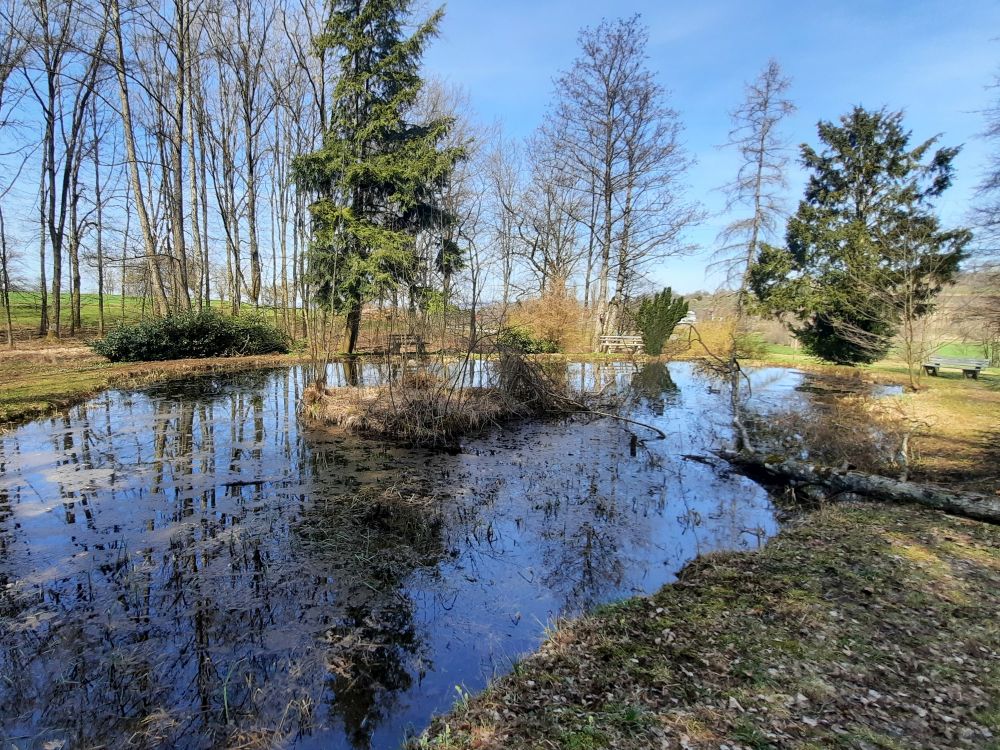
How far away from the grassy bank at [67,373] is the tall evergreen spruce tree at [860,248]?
19495 mm

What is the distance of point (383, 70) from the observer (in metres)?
17.7

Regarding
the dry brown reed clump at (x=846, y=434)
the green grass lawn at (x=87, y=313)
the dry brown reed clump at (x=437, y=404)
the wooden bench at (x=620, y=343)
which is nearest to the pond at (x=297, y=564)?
the dry brown reed clump at (x=437, y=404)

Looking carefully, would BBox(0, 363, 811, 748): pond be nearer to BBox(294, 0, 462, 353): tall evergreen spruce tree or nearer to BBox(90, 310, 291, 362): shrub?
BBox(90, 310, 291, 362): shrub

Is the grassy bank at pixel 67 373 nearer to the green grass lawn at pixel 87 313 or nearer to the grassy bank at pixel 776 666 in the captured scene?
the green grass lawn at pixel 87 313

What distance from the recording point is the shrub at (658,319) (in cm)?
2434

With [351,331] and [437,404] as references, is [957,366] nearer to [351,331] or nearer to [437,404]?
[437,404]

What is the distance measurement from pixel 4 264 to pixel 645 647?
2353cm

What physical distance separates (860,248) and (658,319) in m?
8.82

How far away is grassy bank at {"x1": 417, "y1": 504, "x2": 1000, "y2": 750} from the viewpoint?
2291 millimetres

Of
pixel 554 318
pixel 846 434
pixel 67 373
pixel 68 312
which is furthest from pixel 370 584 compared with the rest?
pixel 68 312

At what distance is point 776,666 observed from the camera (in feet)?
9.03

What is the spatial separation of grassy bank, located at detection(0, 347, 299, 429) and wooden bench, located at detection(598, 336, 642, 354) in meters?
15.3

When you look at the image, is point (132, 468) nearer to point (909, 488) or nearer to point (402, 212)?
point (909, 488)

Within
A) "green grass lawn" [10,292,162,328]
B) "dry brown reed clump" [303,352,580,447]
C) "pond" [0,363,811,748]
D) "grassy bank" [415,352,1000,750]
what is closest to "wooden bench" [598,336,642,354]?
"dry brown reed clump" [303,352,580,447]
